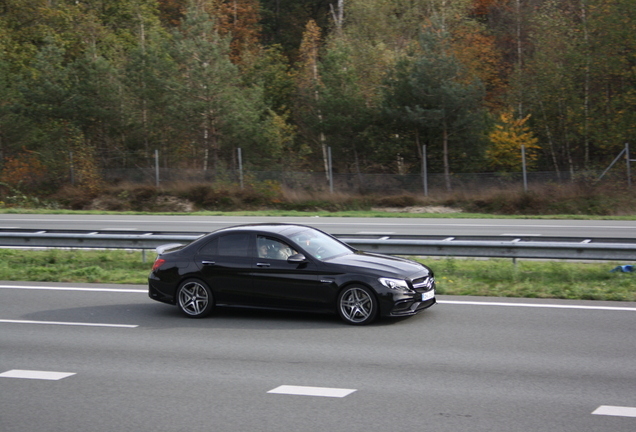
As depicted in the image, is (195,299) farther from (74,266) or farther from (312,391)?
(74,266)

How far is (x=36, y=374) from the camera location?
24.6 ft

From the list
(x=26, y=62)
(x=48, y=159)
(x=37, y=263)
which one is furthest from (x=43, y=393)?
(x=26, y=62)

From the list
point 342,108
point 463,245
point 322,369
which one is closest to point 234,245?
point 322,369

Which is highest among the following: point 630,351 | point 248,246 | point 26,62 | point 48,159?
point 26,62

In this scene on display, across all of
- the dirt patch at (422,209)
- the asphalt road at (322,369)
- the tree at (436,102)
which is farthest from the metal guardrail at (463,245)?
the tree at (436,102)

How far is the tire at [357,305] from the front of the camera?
370 inches

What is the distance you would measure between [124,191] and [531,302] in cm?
2716

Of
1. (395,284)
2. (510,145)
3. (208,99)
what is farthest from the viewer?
(208,99)

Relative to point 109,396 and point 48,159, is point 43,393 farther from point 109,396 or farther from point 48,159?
point 48,159

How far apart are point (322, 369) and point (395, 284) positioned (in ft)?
7.27

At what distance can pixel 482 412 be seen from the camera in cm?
598

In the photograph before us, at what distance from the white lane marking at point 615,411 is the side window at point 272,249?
492 centimetres

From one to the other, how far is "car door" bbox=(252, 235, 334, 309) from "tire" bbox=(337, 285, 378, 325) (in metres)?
0.19

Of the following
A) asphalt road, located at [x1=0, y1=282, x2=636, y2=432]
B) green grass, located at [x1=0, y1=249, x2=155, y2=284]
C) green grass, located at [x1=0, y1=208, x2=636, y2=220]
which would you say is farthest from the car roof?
green grass, located at [x1=0, y1=208, x2=636, y2=220]
